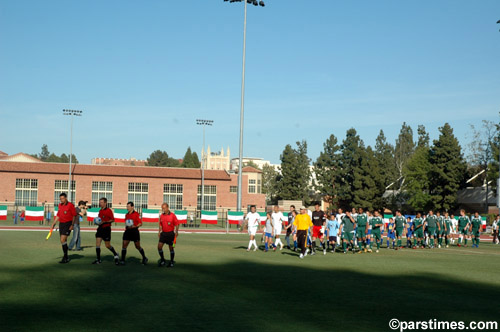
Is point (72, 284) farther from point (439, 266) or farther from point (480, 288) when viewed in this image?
point (439, 266)

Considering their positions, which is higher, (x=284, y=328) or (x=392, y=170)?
(x=392, y=170)

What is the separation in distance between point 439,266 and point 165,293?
10736mm

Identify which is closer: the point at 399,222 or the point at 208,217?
the point at 399,222

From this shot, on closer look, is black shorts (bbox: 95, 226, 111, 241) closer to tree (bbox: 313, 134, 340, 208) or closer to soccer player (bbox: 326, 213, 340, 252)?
soccer player (bbox: 326, 213, 340, 252)

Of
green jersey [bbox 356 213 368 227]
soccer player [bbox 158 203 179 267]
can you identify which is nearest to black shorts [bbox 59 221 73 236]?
soccer player [bbox 158 203 179 267]

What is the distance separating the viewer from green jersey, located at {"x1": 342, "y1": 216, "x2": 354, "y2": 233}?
24172 millimetres

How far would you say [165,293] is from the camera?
11727 millimetres

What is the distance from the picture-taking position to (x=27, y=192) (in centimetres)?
8269

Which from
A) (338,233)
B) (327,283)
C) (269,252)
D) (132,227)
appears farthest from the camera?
(338,233)

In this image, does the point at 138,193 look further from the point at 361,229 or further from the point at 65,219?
the point at 65,219

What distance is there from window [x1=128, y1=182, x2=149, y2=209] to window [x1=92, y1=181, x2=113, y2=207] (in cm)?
297

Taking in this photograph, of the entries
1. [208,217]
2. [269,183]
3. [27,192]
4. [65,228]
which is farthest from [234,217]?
[269,183]

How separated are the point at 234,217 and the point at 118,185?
42328 mm

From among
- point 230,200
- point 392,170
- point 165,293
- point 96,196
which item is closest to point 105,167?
point 96,196
